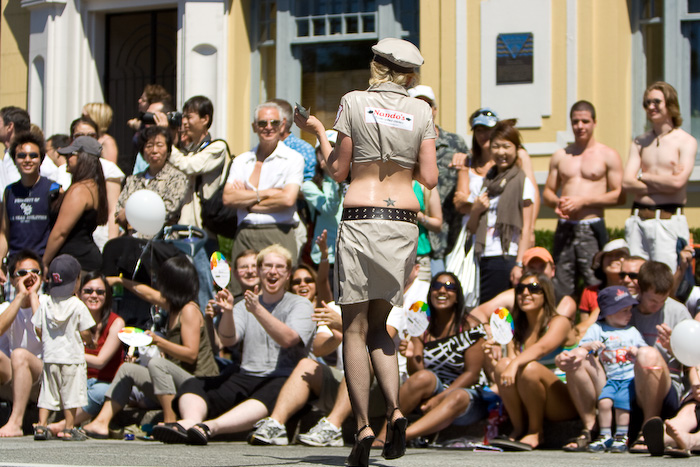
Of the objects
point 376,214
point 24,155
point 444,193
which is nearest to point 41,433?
point 24,155

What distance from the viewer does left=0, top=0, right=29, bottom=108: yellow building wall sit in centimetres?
1546

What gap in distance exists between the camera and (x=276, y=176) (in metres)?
10.1

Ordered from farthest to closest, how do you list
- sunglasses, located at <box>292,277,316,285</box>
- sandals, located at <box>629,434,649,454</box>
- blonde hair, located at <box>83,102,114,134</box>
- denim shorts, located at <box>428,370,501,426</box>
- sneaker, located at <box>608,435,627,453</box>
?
blonde hair, located at <box>83,102,114,134</box>
sunglasses, located at <box>292,277,316,285</box>
denim shorts, located at <box>428,370,501,426</box>
sneaker, located at <box>608,435,627,453</box>
sandals, located at <box>629,434,649,454</box>

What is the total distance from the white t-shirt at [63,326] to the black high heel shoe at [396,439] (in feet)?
10.5

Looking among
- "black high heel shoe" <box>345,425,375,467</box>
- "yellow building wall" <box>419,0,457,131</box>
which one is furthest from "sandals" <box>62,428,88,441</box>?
"yellow building wall" <box>419,0,457,131</box>

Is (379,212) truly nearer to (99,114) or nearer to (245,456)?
(245,456)

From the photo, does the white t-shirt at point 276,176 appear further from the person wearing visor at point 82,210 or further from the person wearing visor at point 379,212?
the person wearing visor at point 379,212

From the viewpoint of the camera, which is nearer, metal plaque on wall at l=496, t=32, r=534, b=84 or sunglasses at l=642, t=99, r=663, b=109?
sunglasses at l=642, t=99, r=663, b=109

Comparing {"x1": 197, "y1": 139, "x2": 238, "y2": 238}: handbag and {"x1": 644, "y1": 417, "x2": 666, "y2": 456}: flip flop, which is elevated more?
{"x1": 197, "y1": 139, "x2": 238, "y2": 238}: handbag

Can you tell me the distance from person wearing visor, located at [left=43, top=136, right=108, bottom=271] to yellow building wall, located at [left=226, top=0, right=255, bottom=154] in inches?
151

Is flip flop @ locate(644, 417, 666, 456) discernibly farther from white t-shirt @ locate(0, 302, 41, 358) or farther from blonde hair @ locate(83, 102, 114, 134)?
blonde hair @ locate(83, 102, 114, 134)

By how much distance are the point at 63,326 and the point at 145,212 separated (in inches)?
60.9

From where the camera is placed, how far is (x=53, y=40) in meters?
14.9

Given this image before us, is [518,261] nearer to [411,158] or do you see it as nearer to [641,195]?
[641,195]
